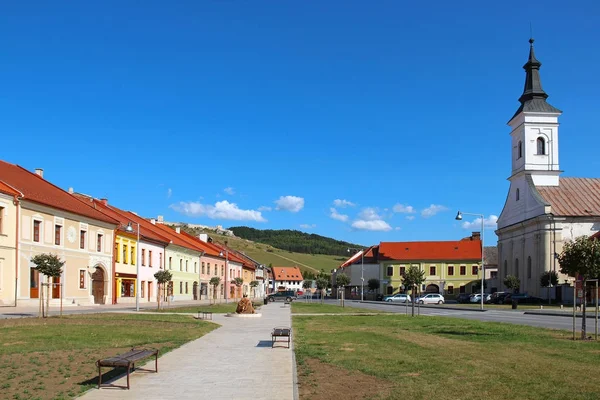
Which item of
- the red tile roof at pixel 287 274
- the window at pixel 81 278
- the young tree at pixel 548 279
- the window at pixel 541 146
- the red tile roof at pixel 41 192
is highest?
the window at pixel 541 146

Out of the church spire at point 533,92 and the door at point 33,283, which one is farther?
the church spire at point 533,92

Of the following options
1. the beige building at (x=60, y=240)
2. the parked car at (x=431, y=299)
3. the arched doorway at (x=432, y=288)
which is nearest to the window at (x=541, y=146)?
the parked car at (x=431, y=299)

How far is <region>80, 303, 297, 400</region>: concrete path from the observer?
10023mm

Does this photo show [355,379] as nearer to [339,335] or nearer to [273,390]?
[273,390]

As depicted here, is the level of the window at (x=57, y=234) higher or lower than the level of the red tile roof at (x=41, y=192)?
lower

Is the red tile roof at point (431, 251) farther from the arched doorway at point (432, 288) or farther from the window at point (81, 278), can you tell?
the window at point (81, 278)

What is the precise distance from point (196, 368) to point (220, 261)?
247 ft

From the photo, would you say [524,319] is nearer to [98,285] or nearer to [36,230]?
[36,230]

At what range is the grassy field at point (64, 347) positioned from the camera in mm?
10695

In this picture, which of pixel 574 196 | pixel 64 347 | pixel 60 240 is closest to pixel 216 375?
pixel 64 347

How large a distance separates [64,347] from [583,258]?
52.4 feet

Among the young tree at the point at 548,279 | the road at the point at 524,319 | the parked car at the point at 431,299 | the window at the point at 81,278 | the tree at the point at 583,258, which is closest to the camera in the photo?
the tree at the point at 583,258

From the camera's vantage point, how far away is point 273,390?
10.5 meters

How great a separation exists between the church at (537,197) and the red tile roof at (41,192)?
51.0 meters
